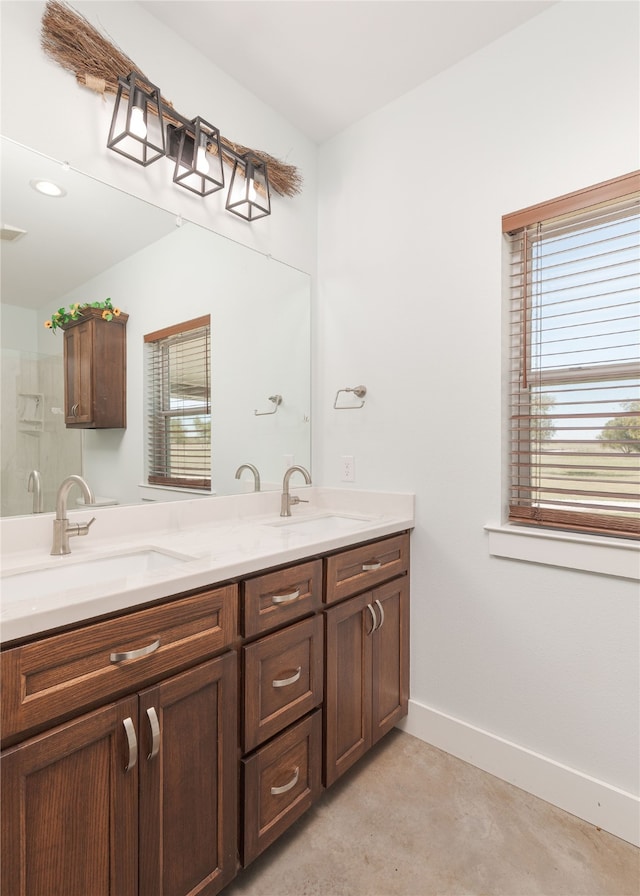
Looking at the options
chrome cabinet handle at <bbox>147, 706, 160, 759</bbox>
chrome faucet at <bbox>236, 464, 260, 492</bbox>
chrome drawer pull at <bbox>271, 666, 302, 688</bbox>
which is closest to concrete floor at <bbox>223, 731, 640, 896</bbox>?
chrome drawer pull at <bbox>271, 666, 302, 688</bbox>

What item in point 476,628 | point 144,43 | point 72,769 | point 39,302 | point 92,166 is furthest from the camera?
point 476,628

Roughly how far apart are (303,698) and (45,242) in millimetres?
1575

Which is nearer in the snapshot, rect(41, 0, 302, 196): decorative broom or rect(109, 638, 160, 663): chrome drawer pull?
rect(109, 638, 160, 663): chrome drawer pull

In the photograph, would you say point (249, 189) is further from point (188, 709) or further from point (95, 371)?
point (188, 709)

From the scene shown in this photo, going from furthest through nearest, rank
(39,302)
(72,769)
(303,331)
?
(303,331), (39,302), (72,769)

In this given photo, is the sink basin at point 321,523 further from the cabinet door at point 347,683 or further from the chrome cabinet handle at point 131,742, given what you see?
the chrome cabinet handle at point 131,742

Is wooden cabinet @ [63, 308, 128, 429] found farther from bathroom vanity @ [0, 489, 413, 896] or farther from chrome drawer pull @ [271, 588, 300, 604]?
chrome drawer pull @ [271, 588, 300, 604]

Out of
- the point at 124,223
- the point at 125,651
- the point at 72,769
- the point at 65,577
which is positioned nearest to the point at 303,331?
the point at 124,223

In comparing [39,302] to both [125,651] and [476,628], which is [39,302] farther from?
[476,628]

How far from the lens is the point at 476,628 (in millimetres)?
1761

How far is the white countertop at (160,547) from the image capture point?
90 centimetres

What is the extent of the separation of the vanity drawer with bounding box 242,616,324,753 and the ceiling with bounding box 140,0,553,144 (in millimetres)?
2080

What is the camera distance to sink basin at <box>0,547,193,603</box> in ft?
3.60

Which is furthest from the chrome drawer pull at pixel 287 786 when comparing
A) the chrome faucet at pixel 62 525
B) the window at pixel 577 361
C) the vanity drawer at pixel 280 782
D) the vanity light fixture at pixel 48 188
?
the vanity light fixture at pixel 48 188
